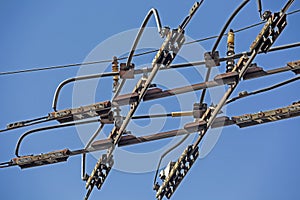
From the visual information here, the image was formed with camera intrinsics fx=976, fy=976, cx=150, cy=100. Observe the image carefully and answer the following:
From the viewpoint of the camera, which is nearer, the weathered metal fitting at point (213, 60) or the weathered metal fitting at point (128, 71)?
the weathered metal fitting at point (213, 60)

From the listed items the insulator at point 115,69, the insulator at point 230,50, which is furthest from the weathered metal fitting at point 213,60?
the insulator at point 115,69

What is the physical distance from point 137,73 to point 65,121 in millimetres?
2415

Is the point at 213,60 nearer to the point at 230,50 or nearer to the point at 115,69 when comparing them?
the point at 230,50

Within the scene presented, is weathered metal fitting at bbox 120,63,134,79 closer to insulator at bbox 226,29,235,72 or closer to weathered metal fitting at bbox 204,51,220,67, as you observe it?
weathered metal fitting at bbox 204,51,220,67

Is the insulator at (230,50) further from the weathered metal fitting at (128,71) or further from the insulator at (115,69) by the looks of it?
the insulator at (115,69)

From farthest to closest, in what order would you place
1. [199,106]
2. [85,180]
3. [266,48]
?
[85,180], [199,106], [266,48]

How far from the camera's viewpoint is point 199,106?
24.5m

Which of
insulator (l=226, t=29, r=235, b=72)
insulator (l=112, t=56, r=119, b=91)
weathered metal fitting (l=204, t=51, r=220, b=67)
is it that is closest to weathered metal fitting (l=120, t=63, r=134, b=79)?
insulator (l=112, t=56, r=119, b=91)

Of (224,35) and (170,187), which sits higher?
(224,35)

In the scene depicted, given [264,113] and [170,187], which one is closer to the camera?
[264,113]

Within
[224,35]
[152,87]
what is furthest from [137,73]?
[224,35]

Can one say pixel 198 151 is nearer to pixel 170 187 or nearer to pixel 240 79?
pixel 170 187

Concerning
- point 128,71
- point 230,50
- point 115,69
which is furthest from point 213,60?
point 115,69

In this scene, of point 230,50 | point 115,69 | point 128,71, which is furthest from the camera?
point 115,69
